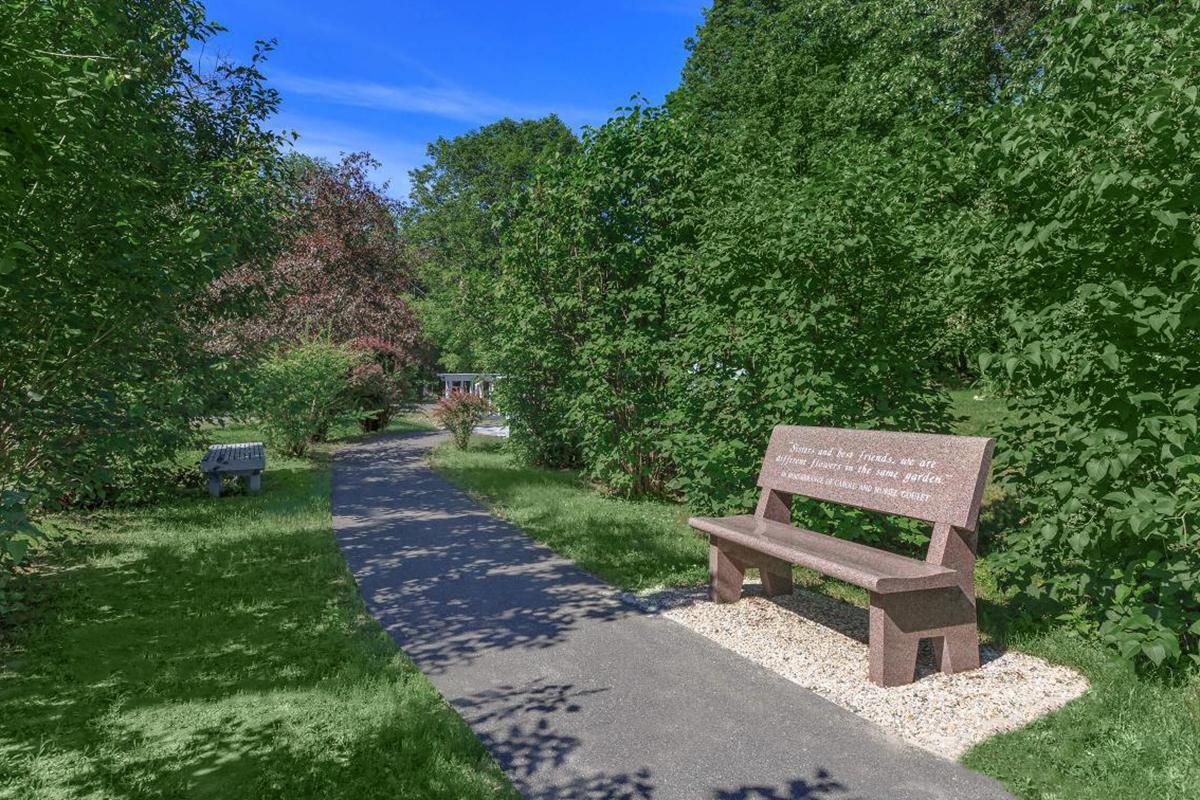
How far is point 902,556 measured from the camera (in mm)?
4363

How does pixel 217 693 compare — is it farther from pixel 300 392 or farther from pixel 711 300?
pixel 300 392

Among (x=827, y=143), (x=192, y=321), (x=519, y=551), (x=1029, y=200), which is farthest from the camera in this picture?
(x=827, y=143)

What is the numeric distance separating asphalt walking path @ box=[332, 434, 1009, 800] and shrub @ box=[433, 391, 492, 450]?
9977mm

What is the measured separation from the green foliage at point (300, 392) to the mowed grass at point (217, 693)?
778 cm

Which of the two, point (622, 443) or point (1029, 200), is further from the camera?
point (622, 443)

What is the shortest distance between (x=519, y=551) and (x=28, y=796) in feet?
15.2

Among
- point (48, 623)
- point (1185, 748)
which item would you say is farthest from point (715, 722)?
point (48, 623)

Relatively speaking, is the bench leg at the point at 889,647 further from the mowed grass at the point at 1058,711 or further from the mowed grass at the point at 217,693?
the mowed grass at the point at 217,693

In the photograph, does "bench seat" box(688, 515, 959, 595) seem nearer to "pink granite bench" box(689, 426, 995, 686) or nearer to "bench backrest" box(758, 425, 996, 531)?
"pink granite bench" box(689, 426, 995, 686)

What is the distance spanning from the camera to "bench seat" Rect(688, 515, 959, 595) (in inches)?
148

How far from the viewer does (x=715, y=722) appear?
11.6ft

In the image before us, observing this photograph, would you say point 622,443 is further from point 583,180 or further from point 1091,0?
point 1091,0

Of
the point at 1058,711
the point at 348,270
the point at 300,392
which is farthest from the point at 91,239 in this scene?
the point at 348,270

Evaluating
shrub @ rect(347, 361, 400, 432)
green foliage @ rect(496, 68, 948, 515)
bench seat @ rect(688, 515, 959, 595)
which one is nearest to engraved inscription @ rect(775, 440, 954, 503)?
bench seat @ rect(688, 515, 959, 595)
